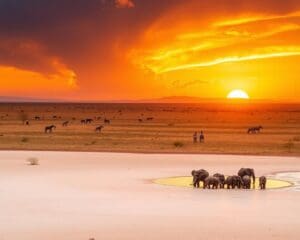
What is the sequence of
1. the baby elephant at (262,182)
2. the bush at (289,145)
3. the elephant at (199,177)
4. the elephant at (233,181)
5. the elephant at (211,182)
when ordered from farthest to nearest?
the bush at (289,145) < the elephant at (199,177) < the elephant at (233,181) < the elephant at (211,182) < the baby elephant at (262,182)

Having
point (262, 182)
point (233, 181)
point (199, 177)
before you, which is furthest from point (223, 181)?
point (262, 182)

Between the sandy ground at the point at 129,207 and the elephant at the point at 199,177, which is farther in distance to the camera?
the elephant at the point at 199,177

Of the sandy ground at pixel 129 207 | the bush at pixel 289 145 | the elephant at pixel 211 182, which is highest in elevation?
the bush at pixel 289 145

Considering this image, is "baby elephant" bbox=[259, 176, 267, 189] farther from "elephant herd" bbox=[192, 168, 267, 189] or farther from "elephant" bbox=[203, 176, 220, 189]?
"elephant" bbox=[203, 176, 220, 189]

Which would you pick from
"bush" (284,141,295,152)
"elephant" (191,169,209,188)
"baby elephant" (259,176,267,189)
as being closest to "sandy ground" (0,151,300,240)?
"baby elephant" (259,176,267,189)

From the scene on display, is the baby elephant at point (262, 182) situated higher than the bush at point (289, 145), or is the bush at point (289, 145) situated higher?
the bush at point (289, 145)

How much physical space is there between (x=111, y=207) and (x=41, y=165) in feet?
47.3

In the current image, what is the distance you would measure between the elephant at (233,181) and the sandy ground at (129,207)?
1083mm

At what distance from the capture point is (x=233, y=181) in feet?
87.1

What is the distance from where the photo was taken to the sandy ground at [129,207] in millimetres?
17641

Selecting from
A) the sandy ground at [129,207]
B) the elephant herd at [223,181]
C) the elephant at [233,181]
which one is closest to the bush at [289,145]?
the sandy ground at [129,207]

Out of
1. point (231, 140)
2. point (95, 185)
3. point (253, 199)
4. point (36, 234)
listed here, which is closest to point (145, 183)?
point (95, 185)

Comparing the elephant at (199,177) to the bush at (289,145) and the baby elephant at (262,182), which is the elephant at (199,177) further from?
the bush at (289,145)

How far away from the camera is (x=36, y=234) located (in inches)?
678
